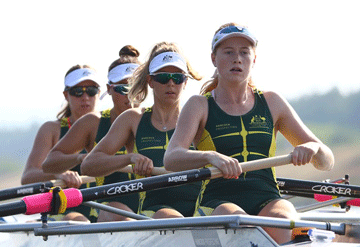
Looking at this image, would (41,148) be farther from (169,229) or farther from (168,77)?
(169,229)

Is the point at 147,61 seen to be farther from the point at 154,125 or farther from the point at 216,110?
the point at 216,110

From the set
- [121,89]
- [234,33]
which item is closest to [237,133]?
[234,33]

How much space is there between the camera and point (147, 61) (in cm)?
685

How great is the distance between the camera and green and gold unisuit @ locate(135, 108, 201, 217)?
606 cm

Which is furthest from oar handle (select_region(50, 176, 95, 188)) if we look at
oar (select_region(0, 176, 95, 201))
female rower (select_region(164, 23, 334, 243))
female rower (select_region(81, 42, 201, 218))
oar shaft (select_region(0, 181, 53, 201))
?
female rower (select_region(164, 23, 334, 243))

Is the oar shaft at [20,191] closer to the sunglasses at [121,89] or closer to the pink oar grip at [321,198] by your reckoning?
the sunglasses at [121,89]

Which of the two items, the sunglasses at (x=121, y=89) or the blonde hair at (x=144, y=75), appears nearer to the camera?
the blonde hair at (x=144, y=75)

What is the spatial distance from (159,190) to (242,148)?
1.10m

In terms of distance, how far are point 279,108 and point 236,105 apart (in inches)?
12.4

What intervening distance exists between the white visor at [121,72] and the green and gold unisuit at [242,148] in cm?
238

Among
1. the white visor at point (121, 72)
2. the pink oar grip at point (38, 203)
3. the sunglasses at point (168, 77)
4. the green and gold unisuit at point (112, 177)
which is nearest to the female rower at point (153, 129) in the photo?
the sunglasses at point (168, 77)

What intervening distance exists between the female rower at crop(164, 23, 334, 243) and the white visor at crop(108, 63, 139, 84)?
2320 millimetres

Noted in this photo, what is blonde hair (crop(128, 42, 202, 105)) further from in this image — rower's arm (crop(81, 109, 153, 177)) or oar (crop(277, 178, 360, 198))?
oar (crop(277, 178, 360, 198))

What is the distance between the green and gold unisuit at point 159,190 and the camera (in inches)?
239
